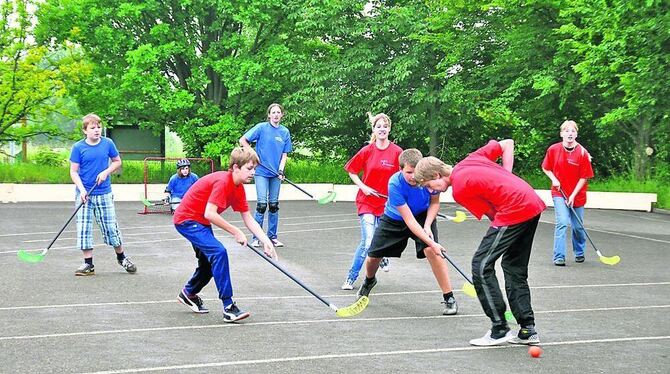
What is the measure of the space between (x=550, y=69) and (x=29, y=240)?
50.9ft

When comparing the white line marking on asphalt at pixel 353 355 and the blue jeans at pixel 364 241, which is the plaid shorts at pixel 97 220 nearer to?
the blue jeans at pixel 364 241

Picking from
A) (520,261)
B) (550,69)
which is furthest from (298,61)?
(520,261)

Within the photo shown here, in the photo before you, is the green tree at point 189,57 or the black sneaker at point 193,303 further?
the green tree at point 189,57

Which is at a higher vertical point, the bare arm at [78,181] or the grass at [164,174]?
the bare arm at [78,181]

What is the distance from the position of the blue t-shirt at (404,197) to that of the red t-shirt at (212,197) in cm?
120

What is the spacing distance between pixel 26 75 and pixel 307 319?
21.3m

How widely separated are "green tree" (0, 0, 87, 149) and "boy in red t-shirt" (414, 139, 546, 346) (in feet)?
72.7

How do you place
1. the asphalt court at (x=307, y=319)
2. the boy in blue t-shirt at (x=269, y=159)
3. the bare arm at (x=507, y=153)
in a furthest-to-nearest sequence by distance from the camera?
the boy in blue t-shirt at (x=269, y=159) → the bare arm at (x=507, y=153) → the asphalt court at (x=307, y=319)

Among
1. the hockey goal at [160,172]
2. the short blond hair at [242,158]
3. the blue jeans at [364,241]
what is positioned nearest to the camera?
the short blond hair at [242,158]

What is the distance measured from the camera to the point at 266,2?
29500mm

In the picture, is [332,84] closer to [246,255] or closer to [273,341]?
[246,255]

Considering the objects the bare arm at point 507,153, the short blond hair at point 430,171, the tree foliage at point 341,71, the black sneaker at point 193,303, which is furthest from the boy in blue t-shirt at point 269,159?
the tree foliage at point 341,71

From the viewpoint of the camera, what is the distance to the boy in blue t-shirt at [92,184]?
1080cm

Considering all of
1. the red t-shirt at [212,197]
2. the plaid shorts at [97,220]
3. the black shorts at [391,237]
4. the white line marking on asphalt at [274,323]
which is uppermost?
the red t-shirt at [212,197]
